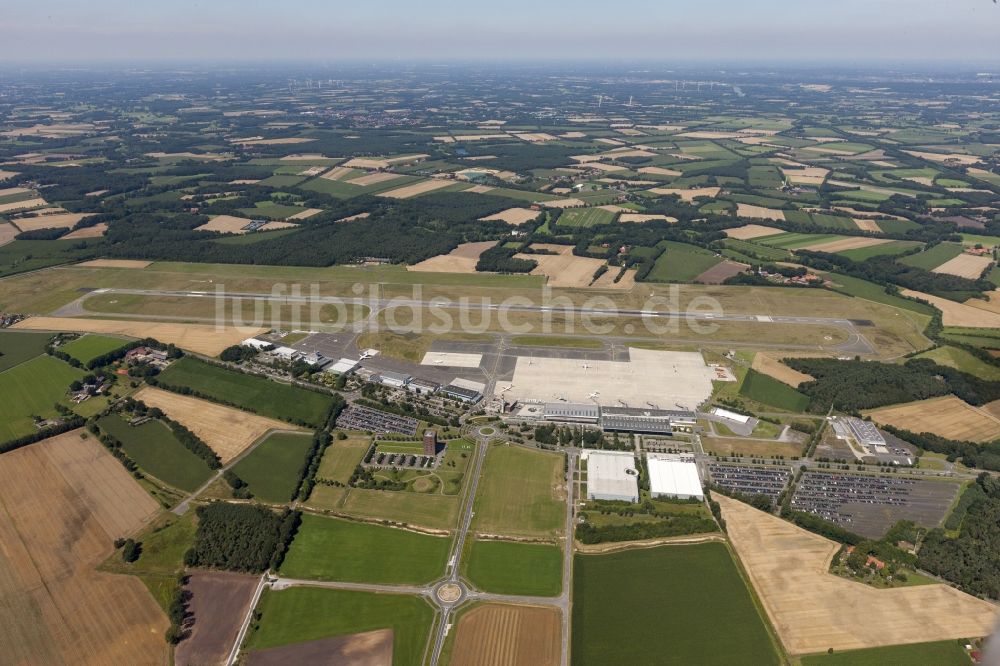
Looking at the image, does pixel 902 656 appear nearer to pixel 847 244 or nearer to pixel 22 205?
pixel 847 244

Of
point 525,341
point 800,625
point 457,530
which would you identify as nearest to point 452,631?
point 457,530

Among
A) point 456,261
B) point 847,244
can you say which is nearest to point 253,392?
point 456,261

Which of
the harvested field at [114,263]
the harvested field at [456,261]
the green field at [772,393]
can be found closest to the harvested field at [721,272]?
the green field at [772,393]

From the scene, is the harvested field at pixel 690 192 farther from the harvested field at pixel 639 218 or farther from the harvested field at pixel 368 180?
the harvested field at pixel 368 180

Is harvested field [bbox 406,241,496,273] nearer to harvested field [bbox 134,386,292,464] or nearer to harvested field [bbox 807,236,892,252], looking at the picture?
harvested field [bbox 134,386,292,464]

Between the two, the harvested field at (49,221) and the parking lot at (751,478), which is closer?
the parking lot at (751,478)

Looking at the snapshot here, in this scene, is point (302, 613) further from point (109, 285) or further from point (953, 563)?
point (109, 285)
